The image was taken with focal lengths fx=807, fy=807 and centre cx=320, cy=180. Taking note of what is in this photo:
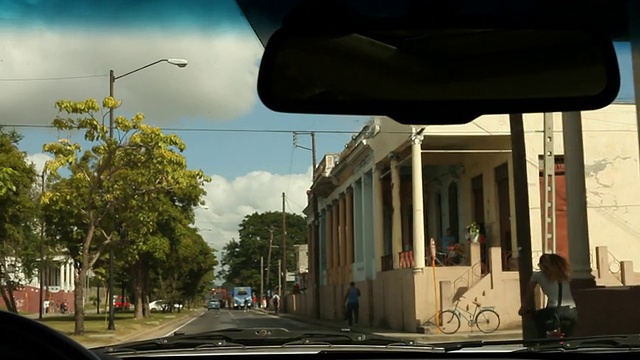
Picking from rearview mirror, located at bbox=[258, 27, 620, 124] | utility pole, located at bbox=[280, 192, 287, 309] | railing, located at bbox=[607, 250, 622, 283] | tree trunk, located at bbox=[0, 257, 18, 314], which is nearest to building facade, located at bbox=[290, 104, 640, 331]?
railing, located at bbox=[607, 250, 622, 283]

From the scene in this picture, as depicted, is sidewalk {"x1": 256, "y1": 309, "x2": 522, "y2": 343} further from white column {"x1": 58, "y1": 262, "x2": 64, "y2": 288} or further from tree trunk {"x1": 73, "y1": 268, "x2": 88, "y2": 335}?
white column {"x1": 58, "y1": 262, "x2": 64, "y2": 288}

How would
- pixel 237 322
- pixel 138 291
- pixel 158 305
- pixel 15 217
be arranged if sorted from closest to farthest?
pixel 15 217 < pixel 138 291 < pixel 237 322 < pixel 158 305

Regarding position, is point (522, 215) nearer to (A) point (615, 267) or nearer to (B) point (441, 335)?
(A) point (615, 267)

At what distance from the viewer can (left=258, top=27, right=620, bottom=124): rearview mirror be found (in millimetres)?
2713

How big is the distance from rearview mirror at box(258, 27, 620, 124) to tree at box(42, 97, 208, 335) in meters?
0.90

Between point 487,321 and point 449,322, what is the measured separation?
0.73ft

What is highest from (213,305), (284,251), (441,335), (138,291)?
(284,251)

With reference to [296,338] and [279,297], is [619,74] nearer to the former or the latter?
[296,338]

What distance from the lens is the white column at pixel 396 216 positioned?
13.8 feet

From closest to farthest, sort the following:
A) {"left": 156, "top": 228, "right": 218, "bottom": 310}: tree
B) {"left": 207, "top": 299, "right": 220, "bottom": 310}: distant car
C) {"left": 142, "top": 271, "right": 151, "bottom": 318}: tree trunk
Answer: {"left": 156, "top": 228, "right": 218, "bottom": 310}: tree → {"left": 142, "top": 271, "right": 151, "bottom": 318}: tree trunk → {"left": 207, "top": 299, "right": 220, "bottom": 310}: distant car

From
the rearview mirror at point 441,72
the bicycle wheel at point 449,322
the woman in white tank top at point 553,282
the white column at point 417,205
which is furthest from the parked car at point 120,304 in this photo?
the woman in white tank top at point 553,282

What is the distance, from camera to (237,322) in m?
5.06

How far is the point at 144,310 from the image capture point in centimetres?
515

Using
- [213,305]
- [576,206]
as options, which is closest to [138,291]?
[213,305]
